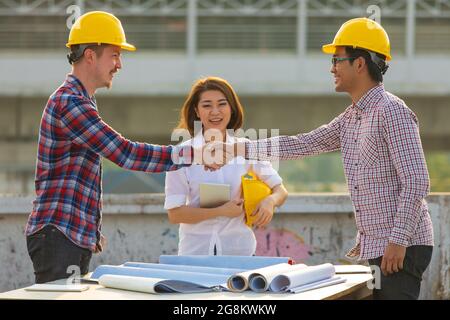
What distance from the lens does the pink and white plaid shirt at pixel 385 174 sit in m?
5.12

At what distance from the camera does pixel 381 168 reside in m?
5.29

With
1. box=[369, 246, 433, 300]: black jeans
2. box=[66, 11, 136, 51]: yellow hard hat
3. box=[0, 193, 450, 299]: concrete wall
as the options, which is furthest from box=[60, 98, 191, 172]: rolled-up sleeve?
box=[0, 193, 450, 299]: concrete wall

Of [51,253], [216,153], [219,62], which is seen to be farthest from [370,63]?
[219,62]

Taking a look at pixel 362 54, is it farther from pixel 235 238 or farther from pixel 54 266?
pixel 54 266

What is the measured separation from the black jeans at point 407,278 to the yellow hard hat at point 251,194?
41.5 inches

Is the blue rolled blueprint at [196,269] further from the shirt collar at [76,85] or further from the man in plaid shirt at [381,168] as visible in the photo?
the shirt collar at [76,85]

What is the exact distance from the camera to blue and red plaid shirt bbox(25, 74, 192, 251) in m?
5.30

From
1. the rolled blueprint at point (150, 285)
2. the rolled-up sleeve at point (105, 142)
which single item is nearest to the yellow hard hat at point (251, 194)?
the rolled-up sleeve at point (105, 142)

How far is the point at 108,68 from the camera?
5.59 m

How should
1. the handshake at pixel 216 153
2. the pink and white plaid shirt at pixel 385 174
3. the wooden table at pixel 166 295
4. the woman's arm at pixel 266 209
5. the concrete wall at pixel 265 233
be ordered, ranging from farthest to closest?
the concrete wall at pixel 265 233 < the woman's arm at pixel 266 209 < the handshake at pixel 216 153 < the pink and white plaid shirt at pixel 385 174 < the wooden table at pixel 166 295

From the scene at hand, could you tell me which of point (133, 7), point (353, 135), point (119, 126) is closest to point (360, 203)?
point (353, 135)

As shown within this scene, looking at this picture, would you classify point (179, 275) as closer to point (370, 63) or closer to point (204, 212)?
point (204, 212)

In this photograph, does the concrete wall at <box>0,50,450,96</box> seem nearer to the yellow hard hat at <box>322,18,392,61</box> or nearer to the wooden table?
the yellow hard hat at <box>322,18,392,61</box>
